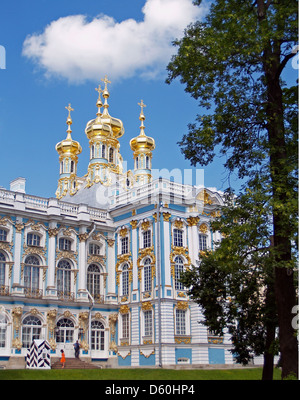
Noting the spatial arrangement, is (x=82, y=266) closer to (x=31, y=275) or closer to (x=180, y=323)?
(x=31, y=275)

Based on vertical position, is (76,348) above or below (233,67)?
below

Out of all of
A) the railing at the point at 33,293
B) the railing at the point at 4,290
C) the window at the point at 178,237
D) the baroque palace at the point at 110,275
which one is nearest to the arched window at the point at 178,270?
the baroque palace at the point at 110,275

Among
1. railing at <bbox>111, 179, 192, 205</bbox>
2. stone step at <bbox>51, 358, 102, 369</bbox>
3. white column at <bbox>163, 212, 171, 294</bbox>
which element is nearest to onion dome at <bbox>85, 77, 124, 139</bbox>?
railing at <bbox>111, 179, 192, 205</bbox>

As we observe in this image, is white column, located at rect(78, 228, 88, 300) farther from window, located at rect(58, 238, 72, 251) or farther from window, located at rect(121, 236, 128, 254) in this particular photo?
window, located at rect(121, 236, 128, 254)

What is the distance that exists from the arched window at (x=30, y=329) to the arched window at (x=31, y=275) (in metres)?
1.25

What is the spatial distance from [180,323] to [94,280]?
5.65 m

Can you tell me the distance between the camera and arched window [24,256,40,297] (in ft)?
90.8

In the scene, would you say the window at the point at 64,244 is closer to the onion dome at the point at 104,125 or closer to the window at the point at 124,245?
the window at the point at 124,245

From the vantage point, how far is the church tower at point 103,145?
36875 mm

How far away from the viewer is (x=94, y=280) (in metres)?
30.6

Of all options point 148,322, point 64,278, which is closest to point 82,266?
point 64,278
